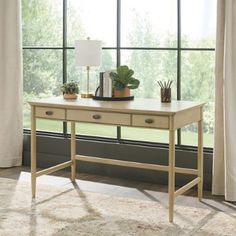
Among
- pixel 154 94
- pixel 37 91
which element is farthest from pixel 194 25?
pixel 37 91

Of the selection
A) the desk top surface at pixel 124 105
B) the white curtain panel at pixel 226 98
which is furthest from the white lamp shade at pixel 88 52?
the white curtain panel at pixel 226 98

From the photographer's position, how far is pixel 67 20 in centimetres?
576

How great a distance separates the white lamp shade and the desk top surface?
313 millimetres

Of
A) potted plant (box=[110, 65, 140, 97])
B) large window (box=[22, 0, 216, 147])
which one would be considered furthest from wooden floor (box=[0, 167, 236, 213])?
potted plant (box=[110, 65, 140, 97])

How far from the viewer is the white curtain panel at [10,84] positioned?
581cm

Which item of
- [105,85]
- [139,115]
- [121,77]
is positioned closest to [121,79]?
[121,77]

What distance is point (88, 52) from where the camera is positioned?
4875 mm

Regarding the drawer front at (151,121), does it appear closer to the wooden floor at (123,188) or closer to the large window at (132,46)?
the wooden floor at (123,188)

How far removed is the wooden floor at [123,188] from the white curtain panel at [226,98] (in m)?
0.18

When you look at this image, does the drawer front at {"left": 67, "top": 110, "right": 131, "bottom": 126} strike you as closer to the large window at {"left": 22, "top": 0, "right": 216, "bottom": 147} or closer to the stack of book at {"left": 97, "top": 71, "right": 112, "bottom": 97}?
the stack of book at {"left": 97, "top": 71, "right": 112, "bottom": 97}

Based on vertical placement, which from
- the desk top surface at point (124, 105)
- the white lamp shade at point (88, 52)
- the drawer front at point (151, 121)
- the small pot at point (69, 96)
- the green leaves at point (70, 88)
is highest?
the white lamp shade at point (88, 52)

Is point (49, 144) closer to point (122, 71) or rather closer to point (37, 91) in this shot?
point (37, 91)

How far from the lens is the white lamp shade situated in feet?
16.0

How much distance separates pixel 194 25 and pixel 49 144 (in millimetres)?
1883
